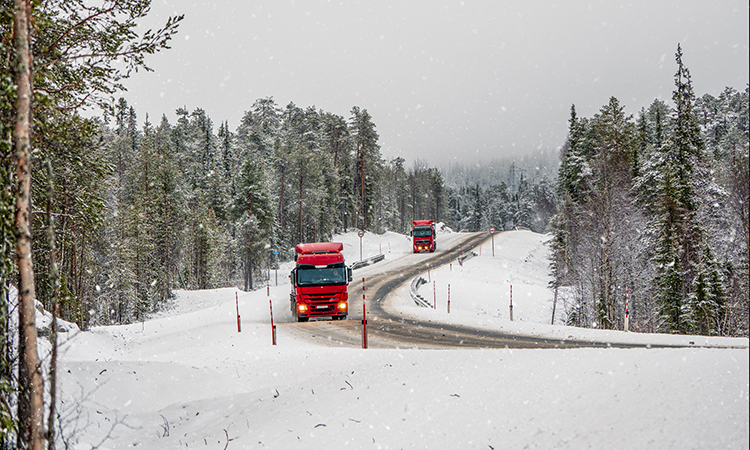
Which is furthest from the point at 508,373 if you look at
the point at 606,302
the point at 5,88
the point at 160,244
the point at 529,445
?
the point at 160,244

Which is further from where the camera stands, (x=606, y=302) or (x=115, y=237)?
(x=115, y=237)

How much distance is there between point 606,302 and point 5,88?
26.9 m

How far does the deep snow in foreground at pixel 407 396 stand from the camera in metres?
4.63

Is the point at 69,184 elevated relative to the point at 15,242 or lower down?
elevated

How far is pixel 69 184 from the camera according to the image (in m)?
21.4

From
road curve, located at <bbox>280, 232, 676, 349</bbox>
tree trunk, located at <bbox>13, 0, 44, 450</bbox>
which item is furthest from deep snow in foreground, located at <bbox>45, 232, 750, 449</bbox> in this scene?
road curve, located at <bbox>280, 232, 676, 349</bbox>

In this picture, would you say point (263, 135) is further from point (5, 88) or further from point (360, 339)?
point (5, 88)

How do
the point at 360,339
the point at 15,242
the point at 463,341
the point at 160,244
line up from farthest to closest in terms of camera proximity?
1. the point at 160,244
2. the point at 360,339
3. the point at 463,341
4. the point at 15,242

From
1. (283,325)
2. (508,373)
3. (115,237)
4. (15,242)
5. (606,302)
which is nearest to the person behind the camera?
(15,242)

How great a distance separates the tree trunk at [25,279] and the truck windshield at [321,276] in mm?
14224

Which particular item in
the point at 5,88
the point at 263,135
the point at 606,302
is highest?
the point at 263,135

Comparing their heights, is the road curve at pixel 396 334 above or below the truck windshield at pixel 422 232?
below

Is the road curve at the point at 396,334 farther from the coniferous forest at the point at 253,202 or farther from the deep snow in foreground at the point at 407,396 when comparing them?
the coniferous forest at the point at 253,202

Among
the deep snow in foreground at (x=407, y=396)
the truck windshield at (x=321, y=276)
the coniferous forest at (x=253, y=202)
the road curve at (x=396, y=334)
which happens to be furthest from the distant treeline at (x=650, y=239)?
the truck windshield at (x=321, y=276)
